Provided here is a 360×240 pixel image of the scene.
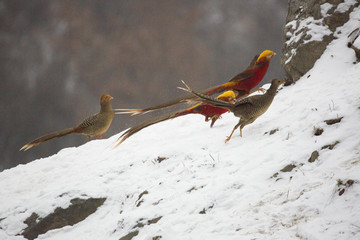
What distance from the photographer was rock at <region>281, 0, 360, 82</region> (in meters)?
8.16

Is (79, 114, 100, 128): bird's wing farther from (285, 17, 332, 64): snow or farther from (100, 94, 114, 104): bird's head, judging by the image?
(285, 17, 332, 64): snow

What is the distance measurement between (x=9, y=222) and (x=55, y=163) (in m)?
2.84

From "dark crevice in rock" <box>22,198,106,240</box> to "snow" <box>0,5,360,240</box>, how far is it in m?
0.13

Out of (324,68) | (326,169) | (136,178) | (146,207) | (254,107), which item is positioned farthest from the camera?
(324,68)

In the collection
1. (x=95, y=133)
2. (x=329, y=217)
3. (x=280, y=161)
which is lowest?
(x=329, y=217)

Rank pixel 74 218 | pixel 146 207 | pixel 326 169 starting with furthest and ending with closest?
pixel 74 218 → pixel 146 207 → pixel 326 169

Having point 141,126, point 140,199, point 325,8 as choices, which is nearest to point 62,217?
point 140,199

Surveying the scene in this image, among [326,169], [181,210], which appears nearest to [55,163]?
[181,210]

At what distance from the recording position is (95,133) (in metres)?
4.39

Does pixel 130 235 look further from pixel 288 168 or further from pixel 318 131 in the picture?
pixel 318 131

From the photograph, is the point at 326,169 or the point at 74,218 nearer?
the point at 326,169

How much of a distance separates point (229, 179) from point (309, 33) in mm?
6766

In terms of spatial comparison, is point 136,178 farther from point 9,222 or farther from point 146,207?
point 9,222

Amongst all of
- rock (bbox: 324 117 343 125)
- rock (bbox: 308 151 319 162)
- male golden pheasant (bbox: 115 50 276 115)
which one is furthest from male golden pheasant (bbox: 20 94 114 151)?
rock (bbox: 324 117 343 125)
